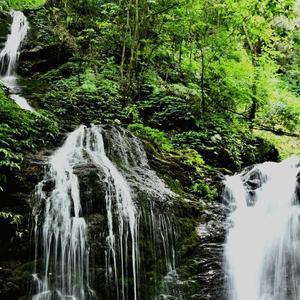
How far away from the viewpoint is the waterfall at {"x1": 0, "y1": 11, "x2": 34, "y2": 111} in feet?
38.1

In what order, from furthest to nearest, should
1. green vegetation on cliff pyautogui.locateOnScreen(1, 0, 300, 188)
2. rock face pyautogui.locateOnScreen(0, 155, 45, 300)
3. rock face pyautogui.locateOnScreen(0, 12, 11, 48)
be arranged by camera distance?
rock face pyautogui.locateOnScreen(0, 12, 11, 48), green vegetation on cliff pyautogui.locateOnScreen(1, 0, 300, 188), rock face pyautogui.locateOnScreen(0, 155, 45, 300)

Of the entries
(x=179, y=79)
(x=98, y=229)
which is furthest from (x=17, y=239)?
(x=179, y=79)

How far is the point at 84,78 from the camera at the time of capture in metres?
12.1

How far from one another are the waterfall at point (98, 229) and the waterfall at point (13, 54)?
4.44 metres

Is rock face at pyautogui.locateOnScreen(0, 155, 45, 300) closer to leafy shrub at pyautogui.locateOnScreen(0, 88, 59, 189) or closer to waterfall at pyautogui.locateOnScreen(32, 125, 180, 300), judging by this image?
waterfall at pyautogui.locateOnScreen(32, 125, 180, 300)

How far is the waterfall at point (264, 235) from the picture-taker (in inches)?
245

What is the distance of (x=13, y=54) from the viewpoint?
44.8 ft

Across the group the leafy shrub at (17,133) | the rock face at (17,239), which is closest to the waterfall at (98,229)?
the rock face at (17,239)

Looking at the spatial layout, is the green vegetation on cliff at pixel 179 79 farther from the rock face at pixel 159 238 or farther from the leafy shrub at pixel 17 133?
the rock face at pixel 159 238

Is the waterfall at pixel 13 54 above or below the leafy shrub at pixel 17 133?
above

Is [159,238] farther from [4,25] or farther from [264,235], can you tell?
[4,25]

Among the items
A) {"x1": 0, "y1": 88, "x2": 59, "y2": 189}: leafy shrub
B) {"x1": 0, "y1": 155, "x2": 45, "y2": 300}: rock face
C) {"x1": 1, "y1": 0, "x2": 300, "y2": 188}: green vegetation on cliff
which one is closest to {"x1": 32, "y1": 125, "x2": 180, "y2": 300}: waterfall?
{"x1": 0, "y1": 155, "x2": 45, "y2": 300}: rock face

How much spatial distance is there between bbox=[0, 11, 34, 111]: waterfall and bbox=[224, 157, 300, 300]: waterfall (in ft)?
19.0

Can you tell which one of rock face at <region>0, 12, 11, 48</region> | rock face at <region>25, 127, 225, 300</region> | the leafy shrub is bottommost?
rock face at <region>25, 127, 225, 300</region>
